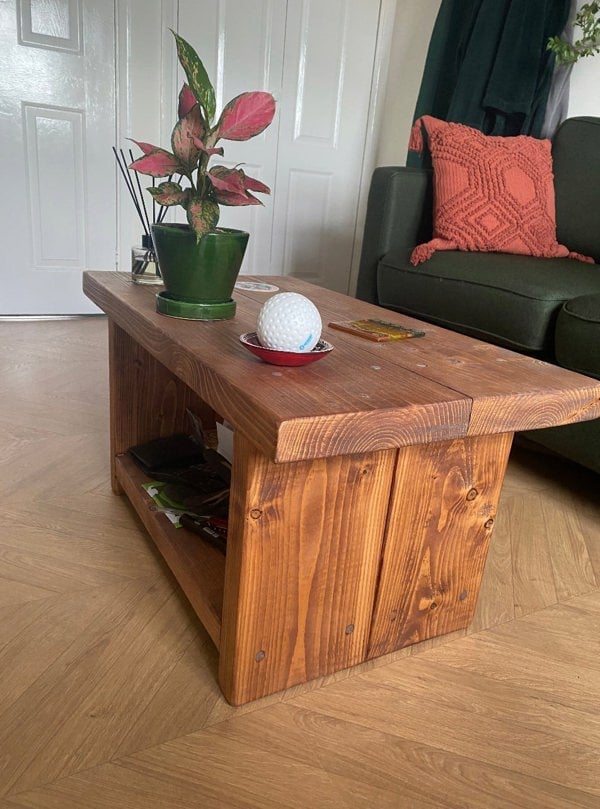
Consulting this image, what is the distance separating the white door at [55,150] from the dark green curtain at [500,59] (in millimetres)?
1207

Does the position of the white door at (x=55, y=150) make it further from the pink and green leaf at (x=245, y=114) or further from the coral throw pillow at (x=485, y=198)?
the pink and green leaf at (x=245, y=114)

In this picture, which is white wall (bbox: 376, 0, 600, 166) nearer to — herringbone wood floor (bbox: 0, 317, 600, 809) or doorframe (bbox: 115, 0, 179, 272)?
doorframe (bbox: 115, 0, 179, 272)

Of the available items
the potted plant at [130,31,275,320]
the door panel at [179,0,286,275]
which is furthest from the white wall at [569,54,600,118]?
the potted plant at [130,31,275,320]

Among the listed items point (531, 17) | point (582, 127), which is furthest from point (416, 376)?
point (531, 17)

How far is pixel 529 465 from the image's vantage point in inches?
56.9

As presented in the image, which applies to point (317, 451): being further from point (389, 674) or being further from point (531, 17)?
point (531, 17)

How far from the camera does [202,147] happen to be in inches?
30.8

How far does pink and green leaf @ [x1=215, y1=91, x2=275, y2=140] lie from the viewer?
0.77m

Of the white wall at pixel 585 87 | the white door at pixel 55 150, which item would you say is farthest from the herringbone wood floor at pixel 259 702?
the white wall at pixel 585 87

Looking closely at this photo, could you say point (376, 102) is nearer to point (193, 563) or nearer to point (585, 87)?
point (585, 87)

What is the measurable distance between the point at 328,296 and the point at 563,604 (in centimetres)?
64

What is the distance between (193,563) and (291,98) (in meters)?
2.41

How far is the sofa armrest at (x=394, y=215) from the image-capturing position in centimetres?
169

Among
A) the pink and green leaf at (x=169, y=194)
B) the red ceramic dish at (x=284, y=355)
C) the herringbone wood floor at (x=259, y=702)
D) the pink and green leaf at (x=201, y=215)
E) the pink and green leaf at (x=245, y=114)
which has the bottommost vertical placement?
the herringbone wood floor at (x=259, y=702)
